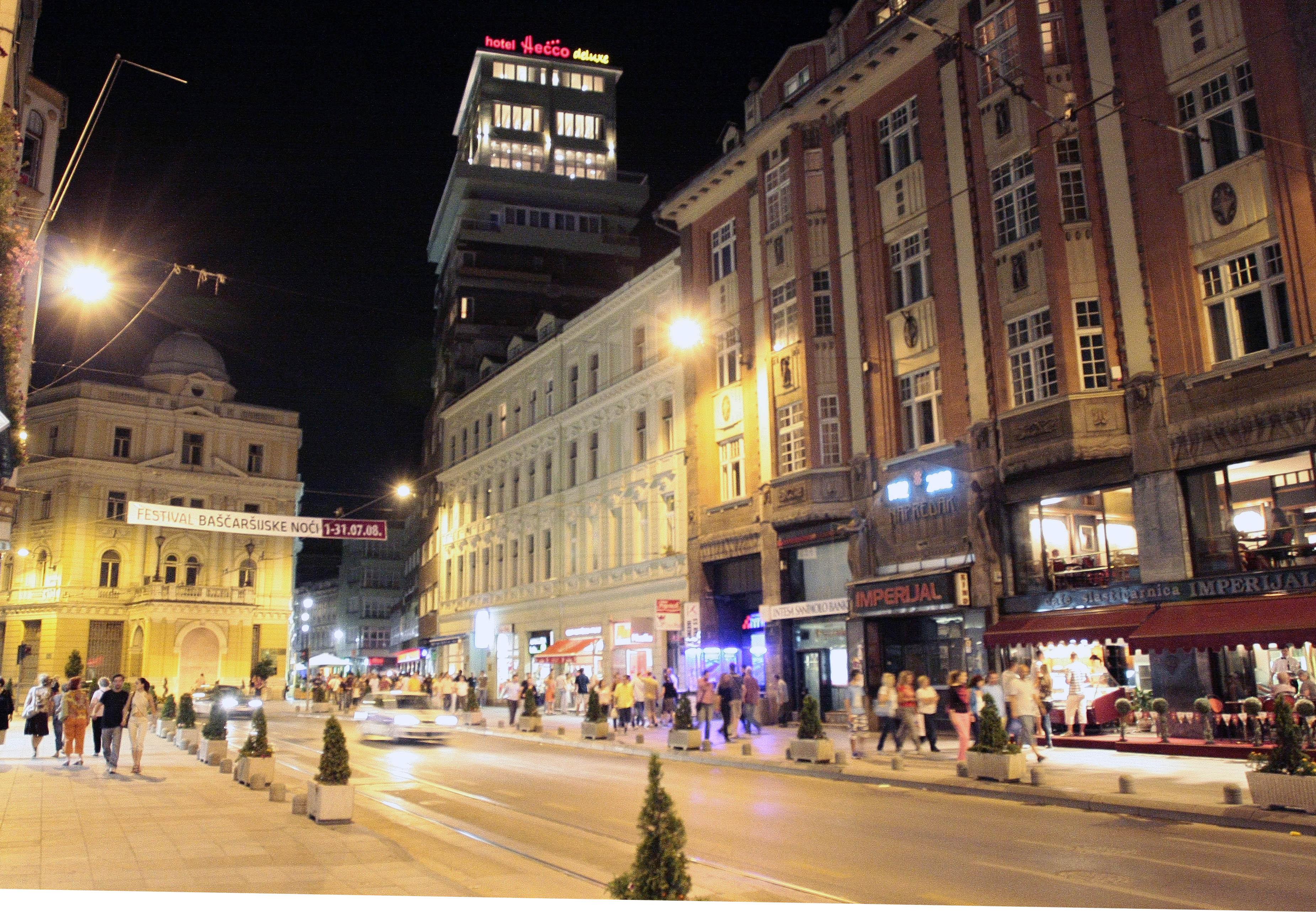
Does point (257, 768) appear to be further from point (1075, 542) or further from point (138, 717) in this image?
point (1075, 542)

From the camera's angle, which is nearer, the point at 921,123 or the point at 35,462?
the point at 921,123

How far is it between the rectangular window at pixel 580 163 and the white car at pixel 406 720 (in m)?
79.9

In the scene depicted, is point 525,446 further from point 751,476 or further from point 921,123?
Answer: point 921,123

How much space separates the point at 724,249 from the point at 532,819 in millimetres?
25907

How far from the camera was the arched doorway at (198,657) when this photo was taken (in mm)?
65000

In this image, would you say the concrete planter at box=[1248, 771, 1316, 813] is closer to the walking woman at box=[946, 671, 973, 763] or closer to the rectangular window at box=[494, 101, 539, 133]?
the walking woman at box=[946, 671, 973, 763]

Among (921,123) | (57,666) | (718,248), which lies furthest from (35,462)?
(921,123)

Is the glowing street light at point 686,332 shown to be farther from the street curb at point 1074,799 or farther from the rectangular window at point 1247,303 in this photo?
the rectangular window at point 1247,303

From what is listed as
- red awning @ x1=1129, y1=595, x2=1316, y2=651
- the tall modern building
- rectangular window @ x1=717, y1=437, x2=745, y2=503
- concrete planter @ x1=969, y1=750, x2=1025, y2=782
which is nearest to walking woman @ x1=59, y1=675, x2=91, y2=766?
concrete planter @ x1=969, y1=750, x2=1025, y2=782

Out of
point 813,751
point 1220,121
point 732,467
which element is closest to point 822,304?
point 732,467

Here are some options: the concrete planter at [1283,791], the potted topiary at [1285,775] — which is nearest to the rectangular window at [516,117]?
the potted topiary at [1285,775]

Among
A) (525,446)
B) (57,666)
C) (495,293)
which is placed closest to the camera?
(525,446)

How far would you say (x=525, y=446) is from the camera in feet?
166

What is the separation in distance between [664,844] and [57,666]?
2641 inches
